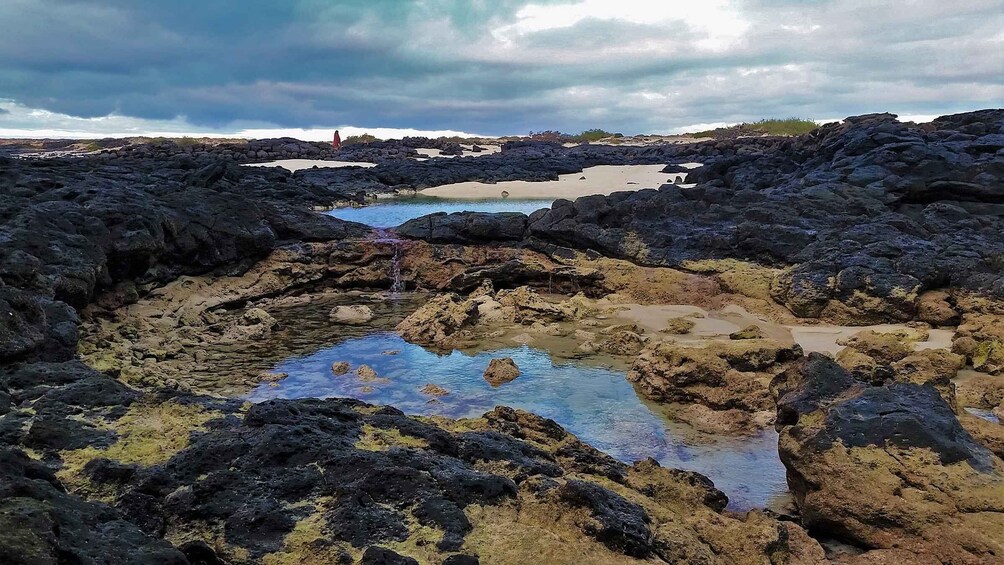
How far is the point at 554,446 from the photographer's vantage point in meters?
4.73

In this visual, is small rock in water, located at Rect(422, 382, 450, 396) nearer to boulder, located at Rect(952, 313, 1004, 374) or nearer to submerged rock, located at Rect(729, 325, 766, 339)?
submerged rock, located at Rect(729, 325, 766, 339)

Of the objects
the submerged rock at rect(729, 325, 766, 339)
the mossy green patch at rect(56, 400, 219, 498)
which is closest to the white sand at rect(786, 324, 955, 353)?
the submerged rock at rect(729, 325, 766, 339)

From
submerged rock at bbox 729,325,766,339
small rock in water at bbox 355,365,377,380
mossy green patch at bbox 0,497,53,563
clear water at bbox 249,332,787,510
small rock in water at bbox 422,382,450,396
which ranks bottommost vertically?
clear water at bbox 249,332,787,510

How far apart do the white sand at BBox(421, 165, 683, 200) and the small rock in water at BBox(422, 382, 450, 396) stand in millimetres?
20804

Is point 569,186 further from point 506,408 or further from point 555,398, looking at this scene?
point 506,408

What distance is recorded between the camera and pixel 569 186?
103 feet

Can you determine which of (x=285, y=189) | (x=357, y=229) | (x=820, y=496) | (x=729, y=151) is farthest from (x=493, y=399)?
(x=729, y=151)

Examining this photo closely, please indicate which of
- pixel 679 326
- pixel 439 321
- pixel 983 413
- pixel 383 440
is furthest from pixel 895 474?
pixel 439 321

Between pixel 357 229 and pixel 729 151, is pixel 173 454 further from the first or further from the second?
pixel 729 151

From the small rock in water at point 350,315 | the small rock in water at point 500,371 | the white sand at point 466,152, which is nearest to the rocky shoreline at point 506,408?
the small rock in water at point 350,315

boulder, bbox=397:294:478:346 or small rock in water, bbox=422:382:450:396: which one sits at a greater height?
boulder, bbox=397:294:478:346

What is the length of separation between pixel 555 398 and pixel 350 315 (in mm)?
5191

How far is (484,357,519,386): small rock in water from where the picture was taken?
308 inches

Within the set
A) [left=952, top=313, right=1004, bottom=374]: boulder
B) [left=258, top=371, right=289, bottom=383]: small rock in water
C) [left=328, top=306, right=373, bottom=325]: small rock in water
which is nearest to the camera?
[left=952, top=313, right=1004, bottom=374]: boulder
